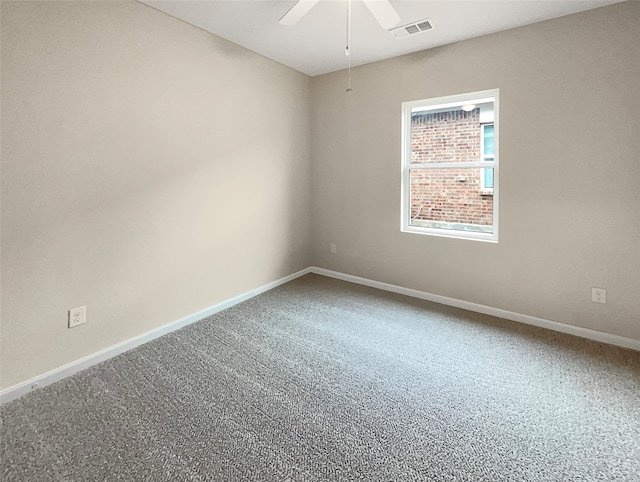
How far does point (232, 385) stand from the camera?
6.84 ft

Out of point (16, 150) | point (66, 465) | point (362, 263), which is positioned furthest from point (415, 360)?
point (16, 150)

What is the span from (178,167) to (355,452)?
2455 millimetres

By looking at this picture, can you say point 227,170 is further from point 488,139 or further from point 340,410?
point 488,139

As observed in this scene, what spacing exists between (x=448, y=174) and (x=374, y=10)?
1.92 meters

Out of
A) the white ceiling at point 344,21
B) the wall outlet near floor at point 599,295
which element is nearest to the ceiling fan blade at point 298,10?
the white ceiling at point 344,21

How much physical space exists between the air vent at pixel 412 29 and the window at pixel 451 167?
678 millimetres

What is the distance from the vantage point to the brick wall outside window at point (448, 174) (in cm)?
337

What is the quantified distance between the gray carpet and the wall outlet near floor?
1.12 feet

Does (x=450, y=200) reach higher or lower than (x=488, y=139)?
lower

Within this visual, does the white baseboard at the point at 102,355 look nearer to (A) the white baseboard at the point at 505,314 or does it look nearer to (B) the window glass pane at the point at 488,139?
(A) the white baseboard at the point at 505,314

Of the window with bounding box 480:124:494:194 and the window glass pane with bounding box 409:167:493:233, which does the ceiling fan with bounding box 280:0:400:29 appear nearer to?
the window with bounding box 480:124:494:194

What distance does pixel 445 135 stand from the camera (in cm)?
354

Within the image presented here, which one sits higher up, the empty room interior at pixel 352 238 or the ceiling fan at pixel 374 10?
the ceiling fan at pixel 374 10

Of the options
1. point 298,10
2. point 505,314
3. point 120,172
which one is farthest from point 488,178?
point 120,172
